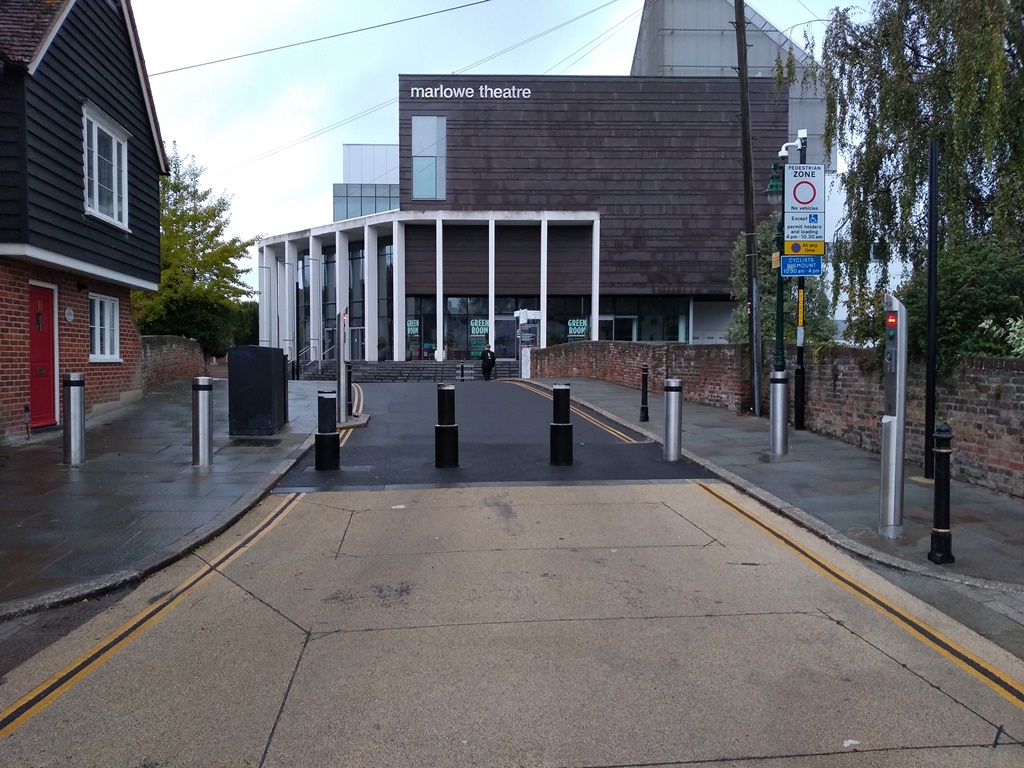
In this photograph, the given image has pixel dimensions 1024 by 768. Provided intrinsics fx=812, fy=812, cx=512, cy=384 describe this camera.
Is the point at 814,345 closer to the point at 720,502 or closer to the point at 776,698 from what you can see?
the point at 720,502

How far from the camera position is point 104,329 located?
16453 millimetres

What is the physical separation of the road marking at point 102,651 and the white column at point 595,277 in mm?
36571

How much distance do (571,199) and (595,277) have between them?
4.25 metres

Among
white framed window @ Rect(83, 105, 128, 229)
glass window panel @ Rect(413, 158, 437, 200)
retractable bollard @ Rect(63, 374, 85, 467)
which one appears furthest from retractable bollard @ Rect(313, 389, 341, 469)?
glass window panel @ Rect(413, 158, 437, 200)

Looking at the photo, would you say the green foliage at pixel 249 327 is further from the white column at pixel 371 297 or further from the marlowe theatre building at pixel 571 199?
the marlowe theatre building at pixel 571 199

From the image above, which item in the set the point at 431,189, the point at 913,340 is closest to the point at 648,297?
the point at 431,189

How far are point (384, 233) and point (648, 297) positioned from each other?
15013 mm

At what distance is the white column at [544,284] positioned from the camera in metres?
42.1

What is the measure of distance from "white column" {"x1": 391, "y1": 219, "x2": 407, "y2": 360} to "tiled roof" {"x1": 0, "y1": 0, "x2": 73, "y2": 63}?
97.2ft

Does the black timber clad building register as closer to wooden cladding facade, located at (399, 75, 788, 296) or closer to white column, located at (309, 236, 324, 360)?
wooden cladding facade, located at (399, 75, 788, 296)

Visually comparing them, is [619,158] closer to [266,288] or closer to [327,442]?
[266,288]

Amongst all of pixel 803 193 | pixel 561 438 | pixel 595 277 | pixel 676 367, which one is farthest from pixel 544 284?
pixel 561 438

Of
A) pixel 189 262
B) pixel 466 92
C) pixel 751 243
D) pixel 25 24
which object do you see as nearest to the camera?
pixel 25 24

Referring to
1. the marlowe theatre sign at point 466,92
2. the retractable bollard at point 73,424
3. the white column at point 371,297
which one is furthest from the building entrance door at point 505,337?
the retractable bollard at point 73,424
